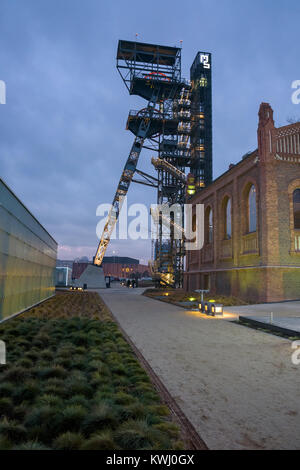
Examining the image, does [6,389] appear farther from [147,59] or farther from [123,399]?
[147,59]

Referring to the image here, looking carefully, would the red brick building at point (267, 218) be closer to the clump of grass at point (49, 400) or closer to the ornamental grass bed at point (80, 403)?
the ornamental grass bed at point (80, 403)

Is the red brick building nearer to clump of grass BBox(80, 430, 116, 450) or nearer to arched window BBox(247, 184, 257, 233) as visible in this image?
arched window BBox(247, 184, 257, 233)

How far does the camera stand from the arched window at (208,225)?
31797mm

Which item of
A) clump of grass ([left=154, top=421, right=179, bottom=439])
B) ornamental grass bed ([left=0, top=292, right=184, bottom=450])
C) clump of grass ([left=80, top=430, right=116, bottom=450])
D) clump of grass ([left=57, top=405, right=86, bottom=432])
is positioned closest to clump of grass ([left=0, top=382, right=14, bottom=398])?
ornamental grass bed ([left=0, top=292, right=184, bottom=450])

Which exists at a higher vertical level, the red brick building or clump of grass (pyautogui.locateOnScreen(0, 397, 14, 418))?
the red brick building

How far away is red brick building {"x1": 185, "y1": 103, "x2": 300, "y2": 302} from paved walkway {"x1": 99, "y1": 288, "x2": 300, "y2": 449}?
1046cm

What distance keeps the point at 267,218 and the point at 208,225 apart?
40.5 feet

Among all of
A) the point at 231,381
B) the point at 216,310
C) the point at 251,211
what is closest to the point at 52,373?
the point at 231,381

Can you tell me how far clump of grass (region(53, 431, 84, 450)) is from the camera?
3.34 m

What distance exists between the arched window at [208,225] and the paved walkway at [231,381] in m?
21.6

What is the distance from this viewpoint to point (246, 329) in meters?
11.2

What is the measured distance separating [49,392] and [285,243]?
746 inches

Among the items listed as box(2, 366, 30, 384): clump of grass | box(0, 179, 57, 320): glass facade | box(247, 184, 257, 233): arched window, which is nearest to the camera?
box(2, 366, 30, 384): clump of grass

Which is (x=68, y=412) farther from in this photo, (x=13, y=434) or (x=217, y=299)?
(x=217, y=299)
